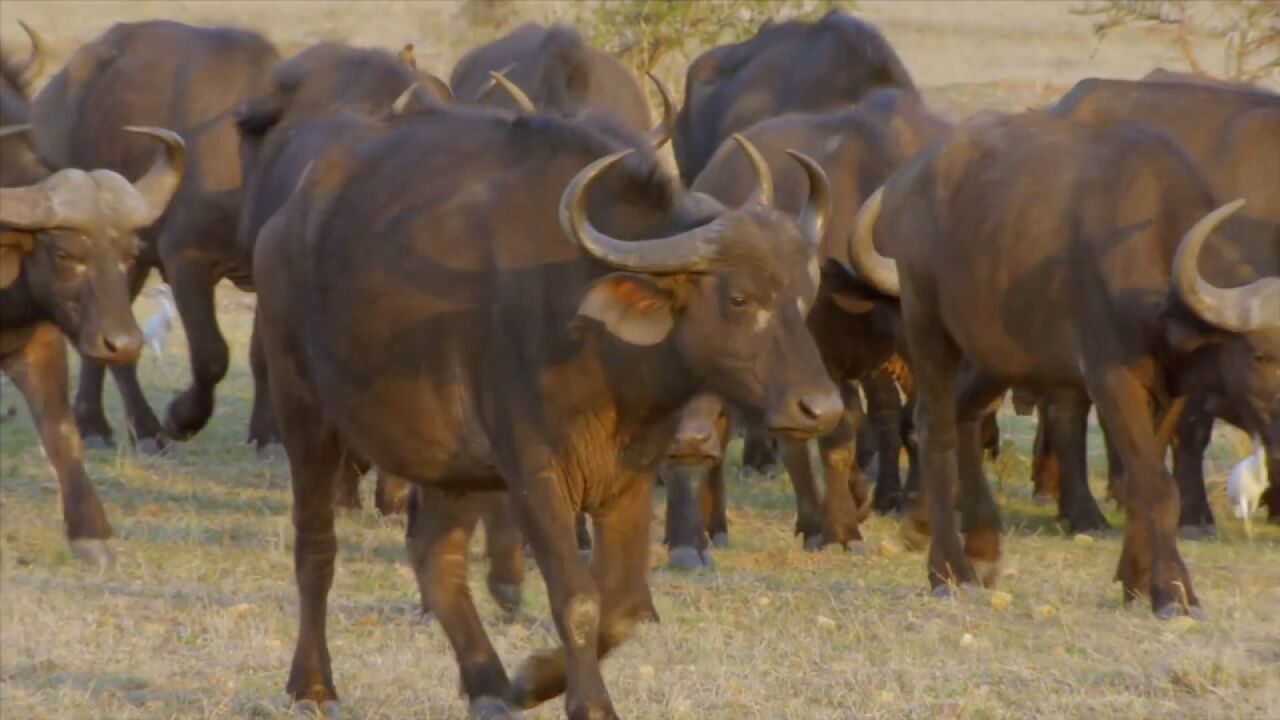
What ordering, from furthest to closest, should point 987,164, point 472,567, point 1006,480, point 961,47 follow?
1. point 961,47
2. point 1006,480
3. point 472,567
4. point 987,164

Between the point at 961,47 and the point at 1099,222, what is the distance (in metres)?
45.1

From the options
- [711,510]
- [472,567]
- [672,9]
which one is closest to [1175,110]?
[711,510]

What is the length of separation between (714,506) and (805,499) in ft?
1.41

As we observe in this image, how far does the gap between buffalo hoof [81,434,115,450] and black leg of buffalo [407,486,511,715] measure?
7160 mm

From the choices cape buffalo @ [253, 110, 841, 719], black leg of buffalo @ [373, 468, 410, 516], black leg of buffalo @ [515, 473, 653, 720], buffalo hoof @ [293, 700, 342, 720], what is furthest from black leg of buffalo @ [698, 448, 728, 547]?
black leg of buffalo @ [515, 473, 653, 720]

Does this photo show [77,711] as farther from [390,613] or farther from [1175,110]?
[1175,110]

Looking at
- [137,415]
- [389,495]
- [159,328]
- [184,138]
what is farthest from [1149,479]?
[159,328]

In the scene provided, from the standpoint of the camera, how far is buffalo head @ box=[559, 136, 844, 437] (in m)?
6.19

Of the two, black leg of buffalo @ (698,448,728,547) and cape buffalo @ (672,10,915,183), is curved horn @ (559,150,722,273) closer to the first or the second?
black leg of buffalo @ (698,448,728,547)

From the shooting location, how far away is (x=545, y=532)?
651 centimetres

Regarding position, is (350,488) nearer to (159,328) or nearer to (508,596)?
(508,596)

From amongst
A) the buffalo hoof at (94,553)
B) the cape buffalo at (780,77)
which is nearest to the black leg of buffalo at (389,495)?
the buffalo hoof at (94,553)

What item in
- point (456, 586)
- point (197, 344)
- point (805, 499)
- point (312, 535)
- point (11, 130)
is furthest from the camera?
point (197, 344)

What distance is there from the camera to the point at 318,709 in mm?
7414
